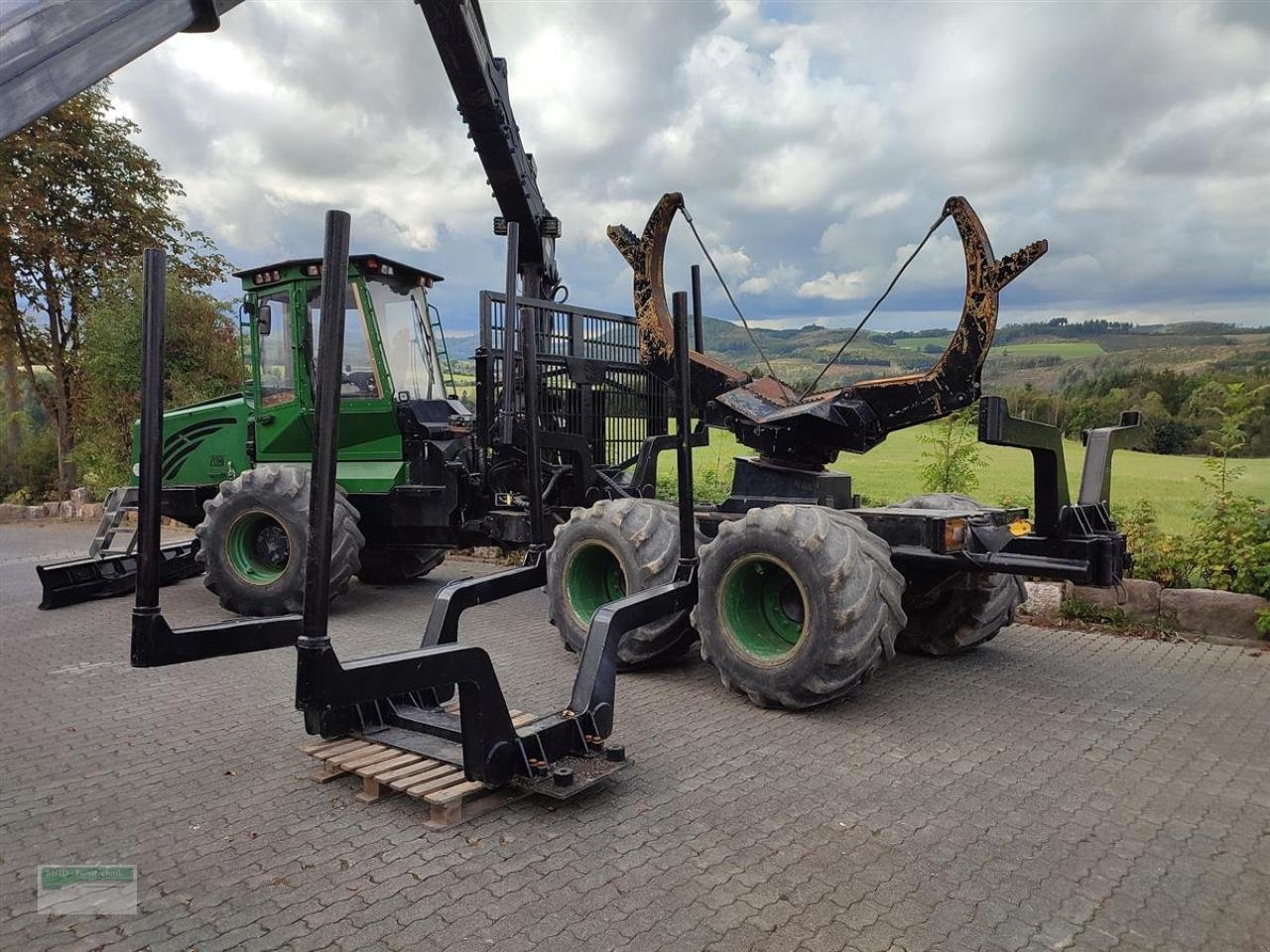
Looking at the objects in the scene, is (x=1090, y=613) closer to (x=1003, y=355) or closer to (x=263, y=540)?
(x=1003, y=355)

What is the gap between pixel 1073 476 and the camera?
20.8ft

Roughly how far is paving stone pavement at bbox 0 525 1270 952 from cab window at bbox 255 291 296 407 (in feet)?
10.9

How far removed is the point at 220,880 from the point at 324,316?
6.67 ft

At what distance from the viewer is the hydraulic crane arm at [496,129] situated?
23.9 feet

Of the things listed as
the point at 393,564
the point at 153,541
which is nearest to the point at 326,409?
the point at 153,541

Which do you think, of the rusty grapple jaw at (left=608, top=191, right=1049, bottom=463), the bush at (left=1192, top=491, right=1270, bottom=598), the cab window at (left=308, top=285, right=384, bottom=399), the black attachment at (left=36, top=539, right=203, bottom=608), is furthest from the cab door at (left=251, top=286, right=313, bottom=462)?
the bush at (left=1192, top=491, right=1270, bottom=598)

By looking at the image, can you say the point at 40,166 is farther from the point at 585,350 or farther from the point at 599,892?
the point at 599,892

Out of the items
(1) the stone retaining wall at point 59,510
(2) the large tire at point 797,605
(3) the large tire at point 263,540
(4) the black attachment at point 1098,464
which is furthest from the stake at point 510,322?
(1) the stone retaining wall at point 59,510

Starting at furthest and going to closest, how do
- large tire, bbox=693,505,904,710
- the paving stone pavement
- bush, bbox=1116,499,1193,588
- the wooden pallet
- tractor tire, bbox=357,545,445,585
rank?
tractor tire, bbox=357,545,445,585
bush, bbox=1116,499,1193,588
large tire, bbox=693,505,904,710
the wooden pallet
the paving stone pavement

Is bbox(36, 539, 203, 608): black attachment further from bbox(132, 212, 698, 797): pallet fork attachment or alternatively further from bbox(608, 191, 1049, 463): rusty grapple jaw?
bbox(608, 191, 1049, 463): rusty grapple jaw

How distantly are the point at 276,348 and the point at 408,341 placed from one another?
1.23 m

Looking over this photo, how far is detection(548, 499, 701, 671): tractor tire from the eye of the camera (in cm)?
570

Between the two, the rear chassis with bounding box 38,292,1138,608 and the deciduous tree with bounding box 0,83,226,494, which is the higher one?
the deciduous tree with bounding box 0,83,226,494

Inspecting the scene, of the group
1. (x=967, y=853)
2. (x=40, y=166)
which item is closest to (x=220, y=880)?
(x=967, y=853)
